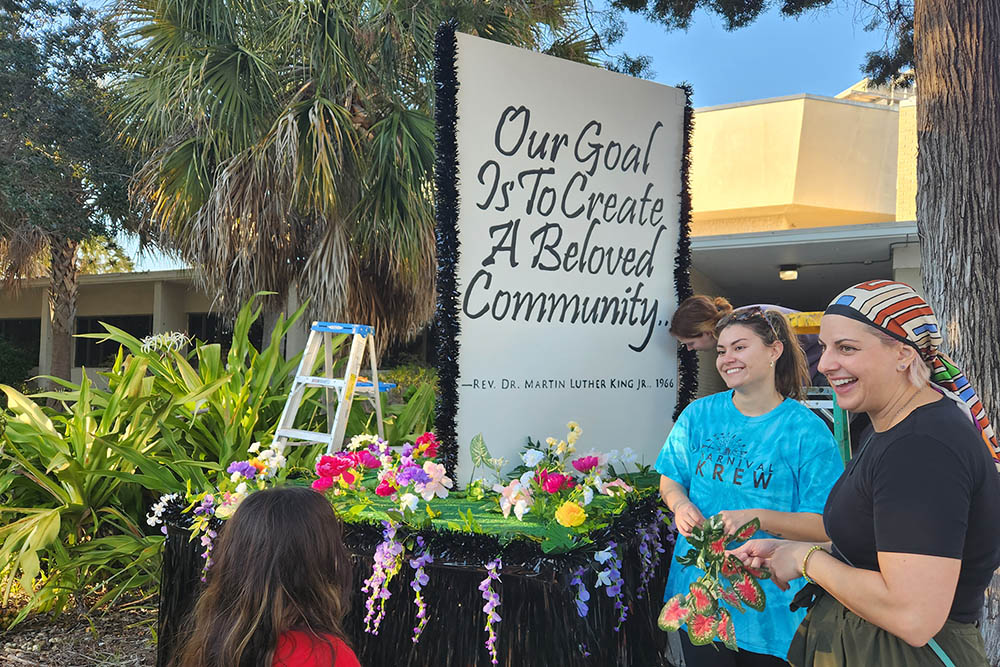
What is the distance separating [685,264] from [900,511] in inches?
108

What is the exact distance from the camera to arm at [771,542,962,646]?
3.89ft

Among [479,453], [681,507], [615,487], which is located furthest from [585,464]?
[681,507]

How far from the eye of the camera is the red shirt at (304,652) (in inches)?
54.8

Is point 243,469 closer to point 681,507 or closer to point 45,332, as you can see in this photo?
point 681,507

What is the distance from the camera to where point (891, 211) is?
11.8 meters

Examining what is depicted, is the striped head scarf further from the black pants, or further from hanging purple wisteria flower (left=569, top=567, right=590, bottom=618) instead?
hanging purple wisteria flower (left=569, top=567, right=590, bottom=618)

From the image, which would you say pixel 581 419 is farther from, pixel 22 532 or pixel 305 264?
pixel 305 264

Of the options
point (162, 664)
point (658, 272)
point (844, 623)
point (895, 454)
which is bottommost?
point (162, 664)

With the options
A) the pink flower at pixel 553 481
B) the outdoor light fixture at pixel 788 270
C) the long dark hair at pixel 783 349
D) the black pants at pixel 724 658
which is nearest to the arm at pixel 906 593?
the black pants at pixel 724 658

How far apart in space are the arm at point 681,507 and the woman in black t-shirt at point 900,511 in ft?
1.68

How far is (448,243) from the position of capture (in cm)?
315

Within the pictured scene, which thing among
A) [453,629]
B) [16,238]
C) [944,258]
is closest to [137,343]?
[453,629]

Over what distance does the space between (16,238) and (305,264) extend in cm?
795

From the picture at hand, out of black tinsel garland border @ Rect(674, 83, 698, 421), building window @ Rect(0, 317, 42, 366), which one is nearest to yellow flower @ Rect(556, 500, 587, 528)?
black tinsel garland border @ Rect(674, 83, 698, 421)
